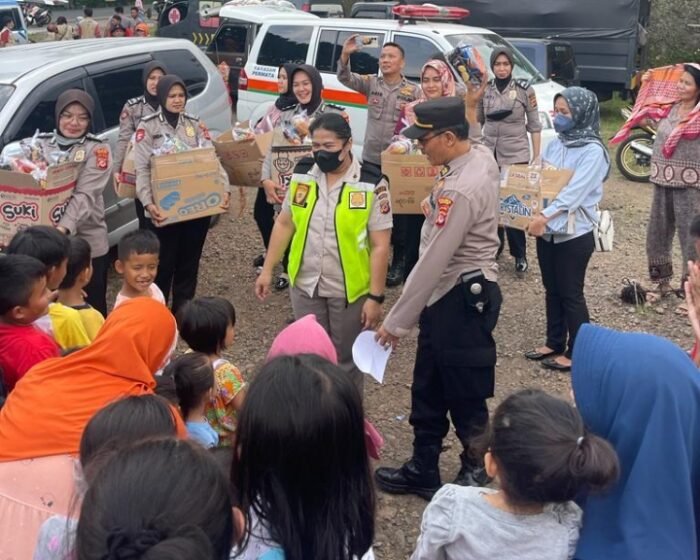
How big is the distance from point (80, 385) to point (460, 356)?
1.75 meters

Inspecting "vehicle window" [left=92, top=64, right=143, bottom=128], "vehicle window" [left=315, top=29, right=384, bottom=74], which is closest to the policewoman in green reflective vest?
"vehicle window" [left=92, top=64, right=143, bottom=128]

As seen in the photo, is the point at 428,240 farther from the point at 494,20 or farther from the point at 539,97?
the point at 494,20

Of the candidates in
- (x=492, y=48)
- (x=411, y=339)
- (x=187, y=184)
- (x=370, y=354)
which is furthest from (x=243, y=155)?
(x=492, y=48)

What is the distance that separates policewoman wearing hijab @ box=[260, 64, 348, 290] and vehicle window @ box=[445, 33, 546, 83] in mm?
3644

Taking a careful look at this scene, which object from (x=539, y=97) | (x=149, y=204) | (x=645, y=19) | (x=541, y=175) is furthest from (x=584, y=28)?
(x=149, y=204)

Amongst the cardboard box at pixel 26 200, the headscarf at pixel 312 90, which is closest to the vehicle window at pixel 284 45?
the headscarf at pixel 312 90

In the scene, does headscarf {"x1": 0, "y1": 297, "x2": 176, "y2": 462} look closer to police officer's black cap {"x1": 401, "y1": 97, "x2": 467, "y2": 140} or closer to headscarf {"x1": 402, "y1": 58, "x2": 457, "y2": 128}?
police officer's black cap {"x1": 401, "y1": 97, "x2": 467, "y2": 140}

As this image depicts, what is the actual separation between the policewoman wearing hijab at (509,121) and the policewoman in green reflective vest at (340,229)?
3.17m

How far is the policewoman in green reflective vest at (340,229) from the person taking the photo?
397cm

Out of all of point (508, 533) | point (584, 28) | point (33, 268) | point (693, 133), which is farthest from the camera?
point (584, 28)

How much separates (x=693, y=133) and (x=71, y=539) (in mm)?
5337

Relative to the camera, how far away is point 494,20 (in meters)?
14.5

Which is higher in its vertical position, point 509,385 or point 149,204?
point 149,204

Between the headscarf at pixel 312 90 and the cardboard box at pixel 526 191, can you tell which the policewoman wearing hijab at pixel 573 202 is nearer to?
the cardboard box at pixel 526 191
